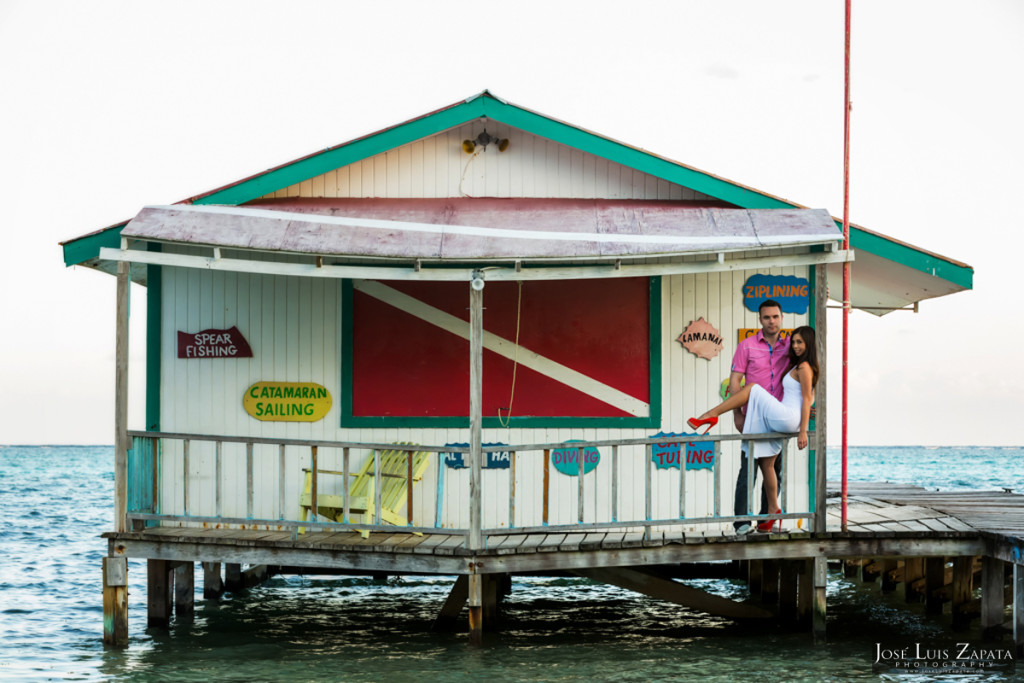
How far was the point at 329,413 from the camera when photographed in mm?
11477

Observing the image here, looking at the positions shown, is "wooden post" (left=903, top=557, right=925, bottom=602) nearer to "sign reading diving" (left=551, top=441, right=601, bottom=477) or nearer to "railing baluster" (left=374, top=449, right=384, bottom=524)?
"sign reading diving" (left=551, top=441, right=601, bottom=477)

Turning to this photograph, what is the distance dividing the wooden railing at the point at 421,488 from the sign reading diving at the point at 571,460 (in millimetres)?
110

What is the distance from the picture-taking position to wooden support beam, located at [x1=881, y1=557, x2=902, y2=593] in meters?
15.4

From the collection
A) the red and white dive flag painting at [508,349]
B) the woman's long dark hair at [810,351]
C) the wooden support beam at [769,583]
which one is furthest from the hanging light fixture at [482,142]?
the wooden support beam at [769,583]

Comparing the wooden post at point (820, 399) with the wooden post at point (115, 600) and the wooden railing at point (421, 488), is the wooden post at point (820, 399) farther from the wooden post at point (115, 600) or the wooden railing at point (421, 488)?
the wooden post at point (115, 600)

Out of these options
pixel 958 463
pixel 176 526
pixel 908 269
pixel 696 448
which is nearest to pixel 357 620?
pixel 176 526

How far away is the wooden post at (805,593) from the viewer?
11.6 meters

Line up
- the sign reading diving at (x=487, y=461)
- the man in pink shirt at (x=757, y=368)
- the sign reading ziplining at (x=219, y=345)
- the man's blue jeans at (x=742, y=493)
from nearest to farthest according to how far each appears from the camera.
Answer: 1. the man's blue jeans at (x=742, y=493)
2. the man in pink shirt at (x=757, y=368)
3. the sign reading diving at (x=487, y=461)
4. the sign reading ziplining at (x=219, y=345)

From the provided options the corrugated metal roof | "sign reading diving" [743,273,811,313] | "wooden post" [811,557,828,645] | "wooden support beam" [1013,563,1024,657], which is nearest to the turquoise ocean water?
"wooden post" [811,557,828,645]

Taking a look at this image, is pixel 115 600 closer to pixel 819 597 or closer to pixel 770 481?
pixel 770 481

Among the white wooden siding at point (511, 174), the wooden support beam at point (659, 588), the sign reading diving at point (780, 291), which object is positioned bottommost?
the wooden support beam at point (659, 588)

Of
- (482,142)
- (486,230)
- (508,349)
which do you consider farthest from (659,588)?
(482,142)

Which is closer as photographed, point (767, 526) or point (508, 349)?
point (767, 526)

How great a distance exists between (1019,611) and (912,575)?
4.26 meters
